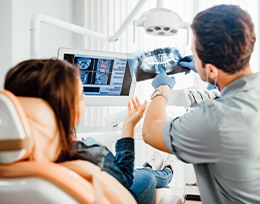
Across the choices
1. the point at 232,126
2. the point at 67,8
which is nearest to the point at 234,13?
the point at 232,126

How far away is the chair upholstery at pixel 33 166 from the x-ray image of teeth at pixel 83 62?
3.35ft

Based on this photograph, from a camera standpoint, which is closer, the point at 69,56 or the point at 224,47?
the point at 224,47

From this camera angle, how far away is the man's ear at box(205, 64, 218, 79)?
1225mm

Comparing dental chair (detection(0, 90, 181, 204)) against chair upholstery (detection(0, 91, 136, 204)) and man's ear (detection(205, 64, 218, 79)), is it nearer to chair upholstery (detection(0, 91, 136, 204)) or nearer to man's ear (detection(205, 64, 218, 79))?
chair upholstery (detection(0, 91, 136, 204))

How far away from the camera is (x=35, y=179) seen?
2.64 feet

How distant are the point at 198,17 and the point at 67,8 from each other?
252 centimetres

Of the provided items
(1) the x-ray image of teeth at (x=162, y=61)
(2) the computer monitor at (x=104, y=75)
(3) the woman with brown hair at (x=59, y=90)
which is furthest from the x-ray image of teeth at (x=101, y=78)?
(3) the woman with brown hair at (x=59, y=90)

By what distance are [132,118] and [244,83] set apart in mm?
452

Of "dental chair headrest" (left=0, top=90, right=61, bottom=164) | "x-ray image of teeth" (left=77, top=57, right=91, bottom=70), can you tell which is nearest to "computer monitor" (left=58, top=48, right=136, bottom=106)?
"x-ray image of teeth" (left=77, top=57, right=91, bottom=70)

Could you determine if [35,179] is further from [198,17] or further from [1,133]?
[198,17]

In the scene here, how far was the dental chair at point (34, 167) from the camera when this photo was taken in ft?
2.63

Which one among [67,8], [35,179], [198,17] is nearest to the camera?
[35,179]

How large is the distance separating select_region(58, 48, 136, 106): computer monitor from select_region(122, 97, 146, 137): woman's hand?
486mm

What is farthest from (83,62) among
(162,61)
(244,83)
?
(244,83)
